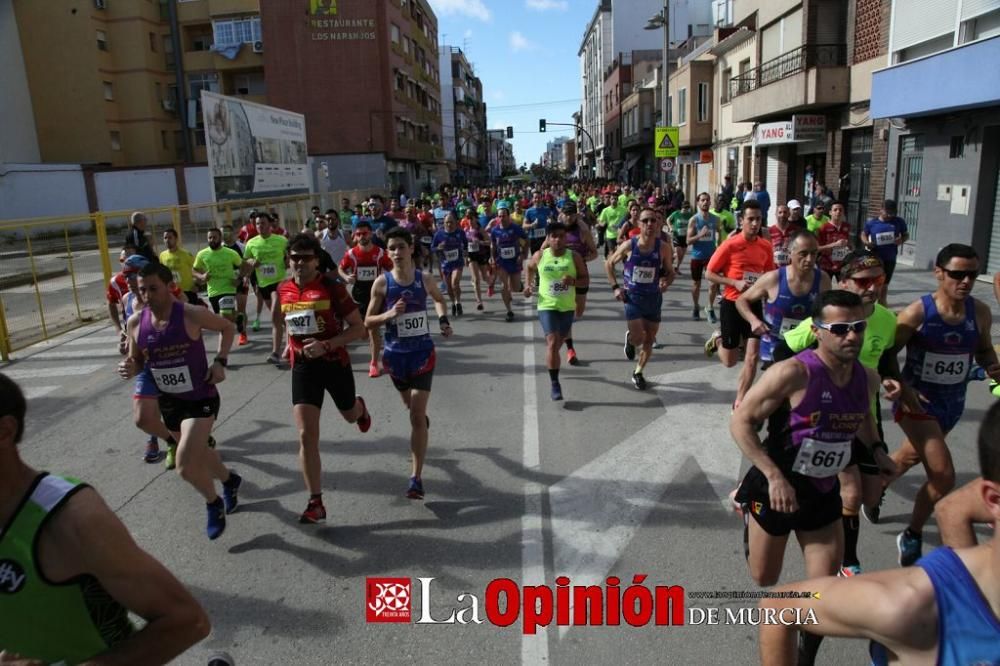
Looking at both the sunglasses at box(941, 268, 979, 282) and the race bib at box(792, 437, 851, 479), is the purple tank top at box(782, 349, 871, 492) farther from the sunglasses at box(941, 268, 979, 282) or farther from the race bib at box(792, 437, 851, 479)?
the sunglasses at box(941, 268, 979, 282)

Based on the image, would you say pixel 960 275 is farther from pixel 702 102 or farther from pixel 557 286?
pixel 702 102

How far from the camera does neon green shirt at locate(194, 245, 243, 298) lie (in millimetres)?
10266

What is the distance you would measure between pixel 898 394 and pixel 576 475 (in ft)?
7.93

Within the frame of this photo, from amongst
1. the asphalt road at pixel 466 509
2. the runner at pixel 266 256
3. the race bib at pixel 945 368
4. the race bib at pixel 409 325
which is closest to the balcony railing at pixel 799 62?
the asphalt road at pixel 466 509

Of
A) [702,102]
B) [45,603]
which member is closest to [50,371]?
[45,603]

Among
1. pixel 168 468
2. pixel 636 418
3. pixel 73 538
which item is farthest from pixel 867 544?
pixel 168 468

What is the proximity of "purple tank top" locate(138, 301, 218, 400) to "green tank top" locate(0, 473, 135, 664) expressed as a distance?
321 centimetres

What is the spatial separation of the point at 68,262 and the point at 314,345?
17.1 m

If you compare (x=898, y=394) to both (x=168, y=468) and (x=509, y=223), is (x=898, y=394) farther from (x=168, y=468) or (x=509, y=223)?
(x=509, y=223)

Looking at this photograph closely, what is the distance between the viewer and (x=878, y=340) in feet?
14.1

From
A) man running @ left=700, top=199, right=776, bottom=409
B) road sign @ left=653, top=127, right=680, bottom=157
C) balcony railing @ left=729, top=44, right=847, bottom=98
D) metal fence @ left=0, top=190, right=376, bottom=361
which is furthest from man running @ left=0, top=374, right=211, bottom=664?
road sign @ left=653, top=127, right=680, bottom=157

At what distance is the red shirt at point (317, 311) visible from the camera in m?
5.15

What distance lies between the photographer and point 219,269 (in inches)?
405

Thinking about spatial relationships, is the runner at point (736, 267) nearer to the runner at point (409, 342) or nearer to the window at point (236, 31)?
the runner at point (409, 342)
